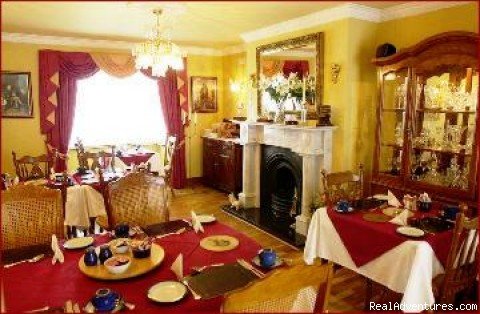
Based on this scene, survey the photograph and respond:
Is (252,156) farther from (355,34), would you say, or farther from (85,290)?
(85,290)

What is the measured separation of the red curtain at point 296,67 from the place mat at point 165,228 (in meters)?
2.55

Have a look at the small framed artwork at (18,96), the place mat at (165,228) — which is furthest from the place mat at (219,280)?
the small framed artwork at (18,96)

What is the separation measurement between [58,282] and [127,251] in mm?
362

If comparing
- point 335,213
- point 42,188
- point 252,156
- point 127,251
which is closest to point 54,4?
point 127,251

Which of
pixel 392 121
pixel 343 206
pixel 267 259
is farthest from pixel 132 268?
pixel 392 121

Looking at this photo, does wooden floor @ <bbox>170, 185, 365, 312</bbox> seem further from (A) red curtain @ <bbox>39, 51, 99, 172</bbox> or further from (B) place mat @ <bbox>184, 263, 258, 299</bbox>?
(A) red curtain @ <bbox>39, 51, 99, 172</bbox>

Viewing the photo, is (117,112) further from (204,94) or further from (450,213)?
(450,213)

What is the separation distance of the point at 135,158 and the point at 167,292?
389cm

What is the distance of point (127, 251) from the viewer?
1.88 m

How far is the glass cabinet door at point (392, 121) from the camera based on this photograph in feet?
11.2

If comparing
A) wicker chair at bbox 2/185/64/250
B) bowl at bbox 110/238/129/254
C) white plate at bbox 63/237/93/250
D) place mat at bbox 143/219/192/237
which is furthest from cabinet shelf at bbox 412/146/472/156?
wicker chair at bbox 2/185/64/250

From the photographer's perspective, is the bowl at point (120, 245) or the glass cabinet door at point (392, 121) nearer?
the bowl at point (120, 245)
